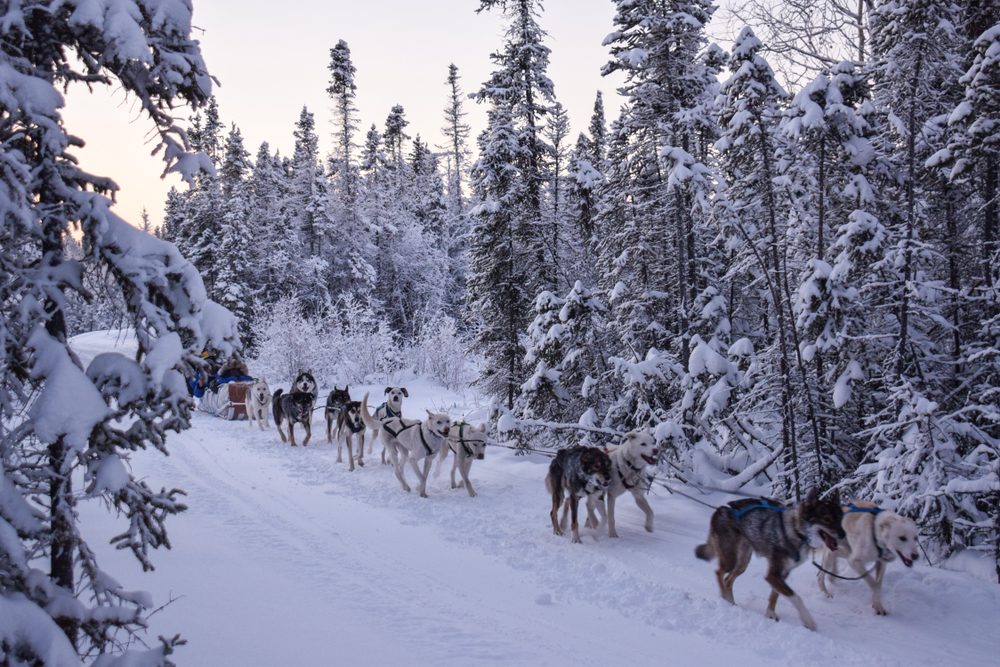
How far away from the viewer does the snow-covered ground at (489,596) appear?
13.8 ft

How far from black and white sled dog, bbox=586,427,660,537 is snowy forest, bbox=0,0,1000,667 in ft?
5.35

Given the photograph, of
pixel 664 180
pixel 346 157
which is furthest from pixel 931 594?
pixel 346 157

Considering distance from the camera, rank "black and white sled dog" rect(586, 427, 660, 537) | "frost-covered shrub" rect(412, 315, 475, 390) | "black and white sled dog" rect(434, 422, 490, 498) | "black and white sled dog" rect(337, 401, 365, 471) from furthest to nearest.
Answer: "frost-covered shrub" rect(412, 315, 475, 390)
"black and white sled dog" rect(337, 401, 365, 471)
"black and white sled dog" rect(434, 422, 490, 498)
"black and white sled dog" rect(586, 427, 660, 537)

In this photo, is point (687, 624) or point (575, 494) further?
point (575, 494)

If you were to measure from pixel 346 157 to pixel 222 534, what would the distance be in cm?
3325

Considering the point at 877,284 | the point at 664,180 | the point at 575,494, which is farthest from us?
the point at 664,180

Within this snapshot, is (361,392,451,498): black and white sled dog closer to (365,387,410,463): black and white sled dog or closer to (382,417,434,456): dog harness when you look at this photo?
(382,417,434,456): dog harness

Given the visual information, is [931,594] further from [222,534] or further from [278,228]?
[278,228]

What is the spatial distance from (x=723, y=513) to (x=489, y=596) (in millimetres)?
2326

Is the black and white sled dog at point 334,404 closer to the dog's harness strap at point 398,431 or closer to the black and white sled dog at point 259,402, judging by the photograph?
the black and white sled dog at point 259,402

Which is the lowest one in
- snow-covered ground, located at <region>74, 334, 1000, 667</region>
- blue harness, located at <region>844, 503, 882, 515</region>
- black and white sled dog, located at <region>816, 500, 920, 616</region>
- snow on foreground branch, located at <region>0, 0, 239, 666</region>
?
snow-covered ground, located at <region>74, 334, 1000, 667</region>

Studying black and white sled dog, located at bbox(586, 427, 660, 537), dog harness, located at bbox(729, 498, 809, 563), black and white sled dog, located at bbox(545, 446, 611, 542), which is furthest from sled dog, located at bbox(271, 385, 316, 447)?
dog harness, located at bbox(729, 498, 809, 563)

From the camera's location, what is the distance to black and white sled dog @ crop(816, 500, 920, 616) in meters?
4.54

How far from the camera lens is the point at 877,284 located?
723cm
